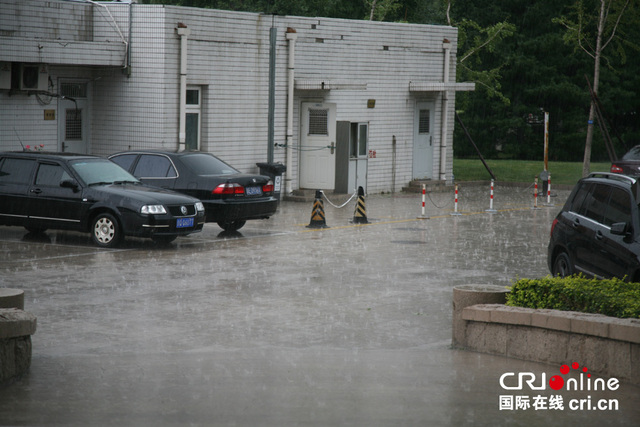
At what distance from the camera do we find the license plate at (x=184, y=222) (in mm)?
16281

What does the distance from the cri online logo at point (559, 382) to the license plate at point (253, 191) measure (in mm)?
10661

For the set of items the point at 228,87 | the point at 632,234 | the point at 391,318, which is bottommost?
the point at 391,318

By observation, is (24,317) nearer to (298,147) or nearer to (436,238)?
(436,238)

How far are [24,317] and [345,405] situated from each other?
2.71 m

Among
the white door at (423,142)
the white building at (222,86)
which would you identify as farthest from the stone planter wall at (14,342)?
the white door at (423,142)

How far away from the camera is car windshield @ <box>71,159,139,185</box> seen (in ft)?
55.0

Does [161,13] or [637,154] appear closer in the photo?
[161,13]

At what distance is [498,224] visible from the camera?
21797 mm

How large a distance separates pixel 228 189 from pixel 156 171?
4.84 feet

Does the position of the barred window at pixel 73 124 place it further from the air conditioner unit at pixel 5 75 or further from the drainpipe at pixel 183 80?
the drainpipe at pixel 183 80

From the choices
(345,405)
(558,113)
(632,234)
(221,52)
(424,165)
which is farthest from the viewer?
(558,113)

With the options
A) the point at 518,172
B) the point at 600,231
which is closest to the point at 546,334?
the point at 600,231

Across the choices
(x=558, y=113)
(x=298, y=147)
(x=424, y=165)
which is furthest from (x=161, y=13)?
(x=558, y=113)

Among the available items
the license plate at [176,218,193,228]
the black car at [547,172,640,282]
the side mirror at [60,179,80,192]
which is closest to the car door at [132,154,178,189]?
the license plate at [176,218,193,228]
